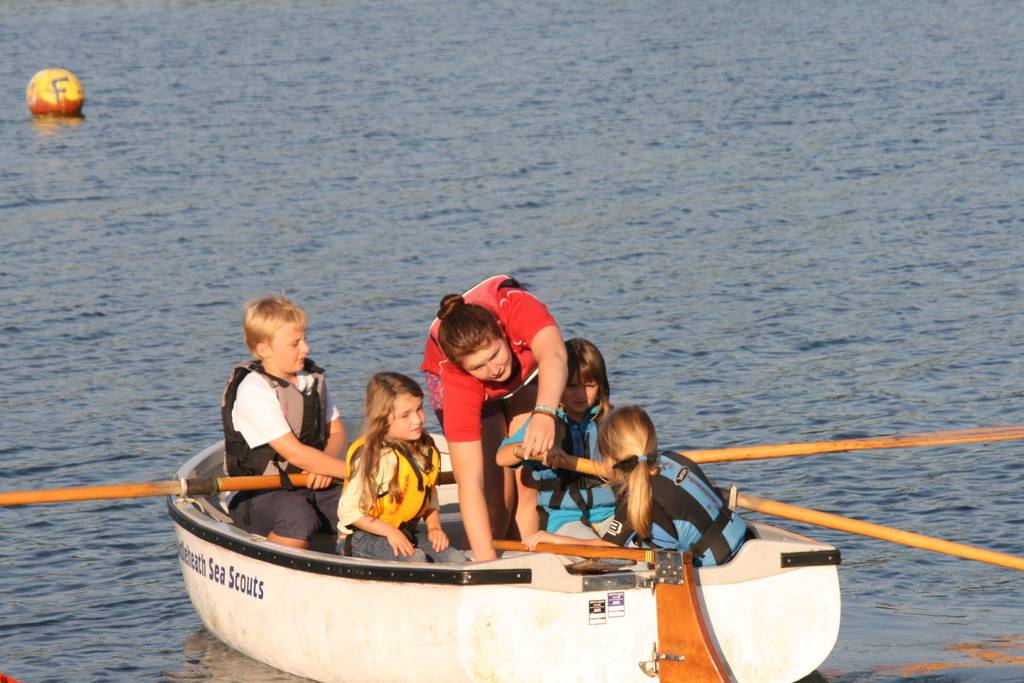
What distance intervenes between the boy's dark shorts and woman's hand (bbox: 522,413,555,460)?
5.04 feet

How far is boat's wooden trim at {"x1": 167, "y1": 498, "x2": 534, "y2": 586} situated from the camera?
20.7 ft

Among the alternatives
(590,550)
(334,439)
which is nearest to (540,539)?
(590,550)

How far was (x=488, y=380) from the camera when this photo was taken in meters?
6.35

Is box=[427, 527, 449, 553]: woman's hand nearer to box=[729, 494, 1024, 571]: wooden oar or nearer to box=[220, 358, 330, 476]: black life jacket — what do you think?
box=[220, 358, 330, 476]: black life jacket

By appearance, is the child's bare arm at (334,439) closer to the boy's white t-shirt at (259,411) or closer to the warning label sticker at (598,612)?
the boy's white t-shirt at (259,411)

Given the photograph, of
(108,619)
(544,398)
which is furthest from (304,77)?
(544,398)

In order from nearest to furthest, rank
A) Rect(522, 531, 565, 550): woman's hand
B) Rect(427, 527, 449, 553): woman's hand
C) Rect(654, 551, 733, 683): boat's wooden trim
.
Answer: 1. Rect(654, 551, 733, 683): boat's wooden trim
2. Rect(522, 531, 565, 550): woman's hand
3. Rect(427, 527, 449, 553): woman's hand

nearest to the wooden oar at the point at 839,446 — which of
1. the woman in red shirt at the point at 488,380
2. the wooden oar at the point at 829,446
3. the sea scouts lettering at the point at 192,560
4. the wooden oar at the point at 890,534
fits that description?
the wooden oar at the point at 829,446

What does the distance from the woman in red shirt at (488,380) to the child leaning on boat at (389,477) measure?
6.7 inches

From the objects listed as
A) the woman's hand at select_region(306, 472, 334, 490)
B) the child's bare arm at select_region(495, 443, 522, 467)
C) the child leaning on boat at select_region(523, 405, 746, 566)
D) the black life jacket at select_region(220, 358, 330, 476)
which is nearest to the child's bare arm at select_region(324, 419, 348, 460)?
the black life jacket at select_region(220, 358, 330, 476)

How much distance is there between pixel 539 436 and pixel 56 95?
20.0 meters

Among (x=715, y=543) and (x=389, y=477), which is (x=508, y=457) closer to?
(x=389, y=477)

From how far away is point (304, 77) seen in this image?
92.0 feet

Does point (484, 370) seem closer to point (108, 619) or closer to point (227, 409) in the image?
point (227, 409)
